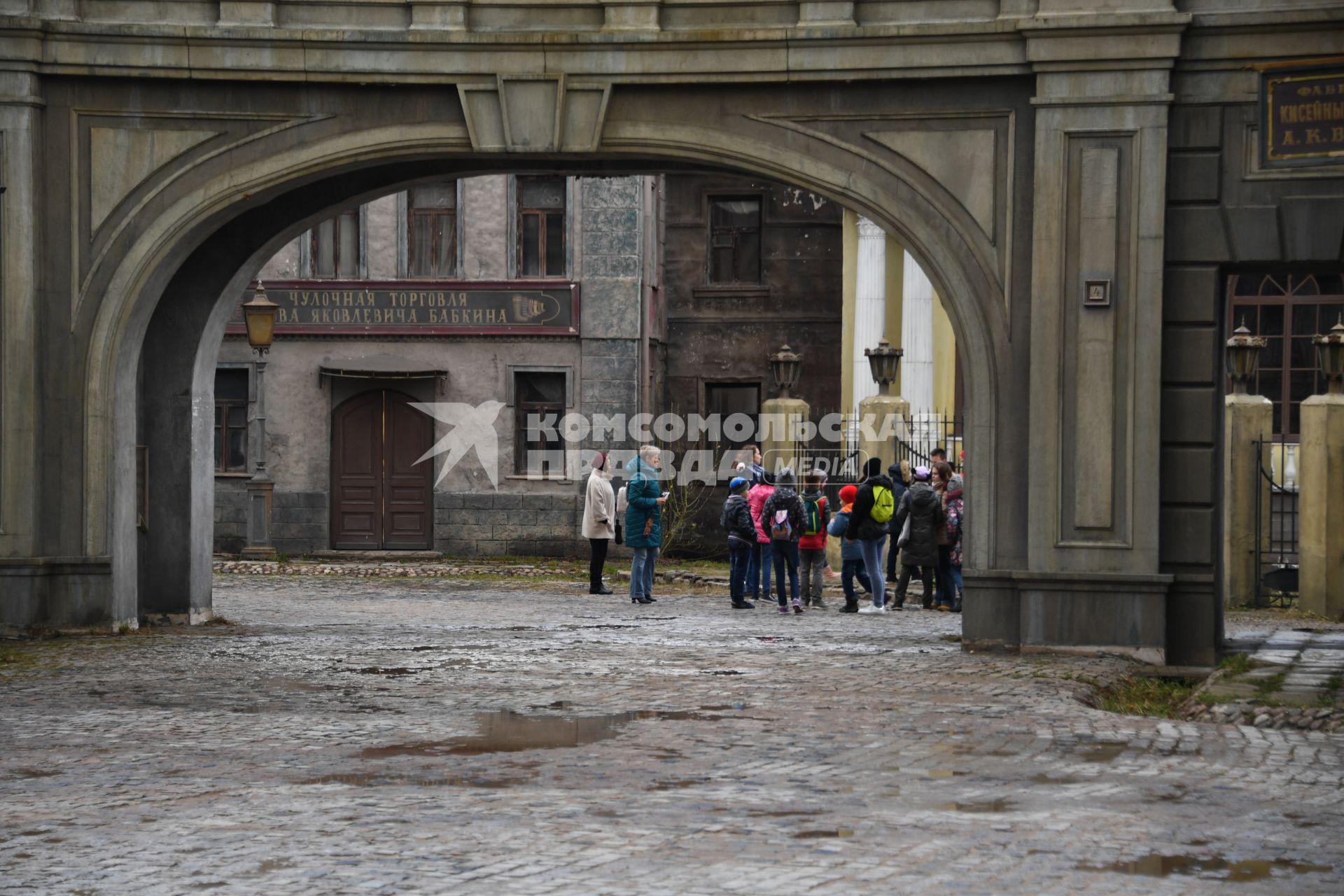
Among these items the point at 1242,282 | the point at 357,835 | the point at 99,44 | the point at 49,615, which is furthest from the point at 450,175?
the point at 1242,282

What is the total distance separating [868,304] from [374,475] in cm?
805

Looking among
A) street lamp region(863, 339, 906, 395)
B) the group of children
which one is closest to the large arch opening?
the group of children

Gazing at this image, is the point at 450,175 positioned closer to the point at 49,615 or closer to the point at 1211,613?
the point at 49,615

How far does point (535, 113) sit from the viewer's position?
46.7 feet

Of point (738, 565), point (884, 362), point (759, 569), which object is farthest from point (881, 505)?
point (884, 362)

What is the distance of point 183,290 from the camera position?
16.0 m

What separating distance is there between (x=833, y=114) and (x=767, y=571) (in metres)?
8.29

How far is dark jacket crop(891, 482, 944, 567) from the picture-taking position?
1947 centimetres

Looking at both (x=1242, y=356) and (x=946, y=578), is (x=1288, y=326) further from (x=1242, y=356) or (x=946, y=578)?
(x=946, y=578)

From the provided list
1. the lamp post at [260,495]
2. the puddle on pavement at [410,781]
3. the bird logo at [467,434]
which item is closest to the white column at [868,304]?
the bird logo at [467,434]

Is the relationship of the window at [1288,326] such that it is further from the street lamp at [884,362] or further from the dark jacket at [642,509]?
the dark jacket at [642,509]

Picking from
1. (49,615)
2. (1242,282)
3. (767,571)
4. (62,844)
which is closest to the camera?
(62,844)

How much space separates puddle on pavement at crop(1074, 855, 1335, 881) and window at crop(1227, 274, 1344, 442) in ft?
76.1

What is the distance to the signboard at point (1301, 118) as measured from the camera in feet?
42.5
